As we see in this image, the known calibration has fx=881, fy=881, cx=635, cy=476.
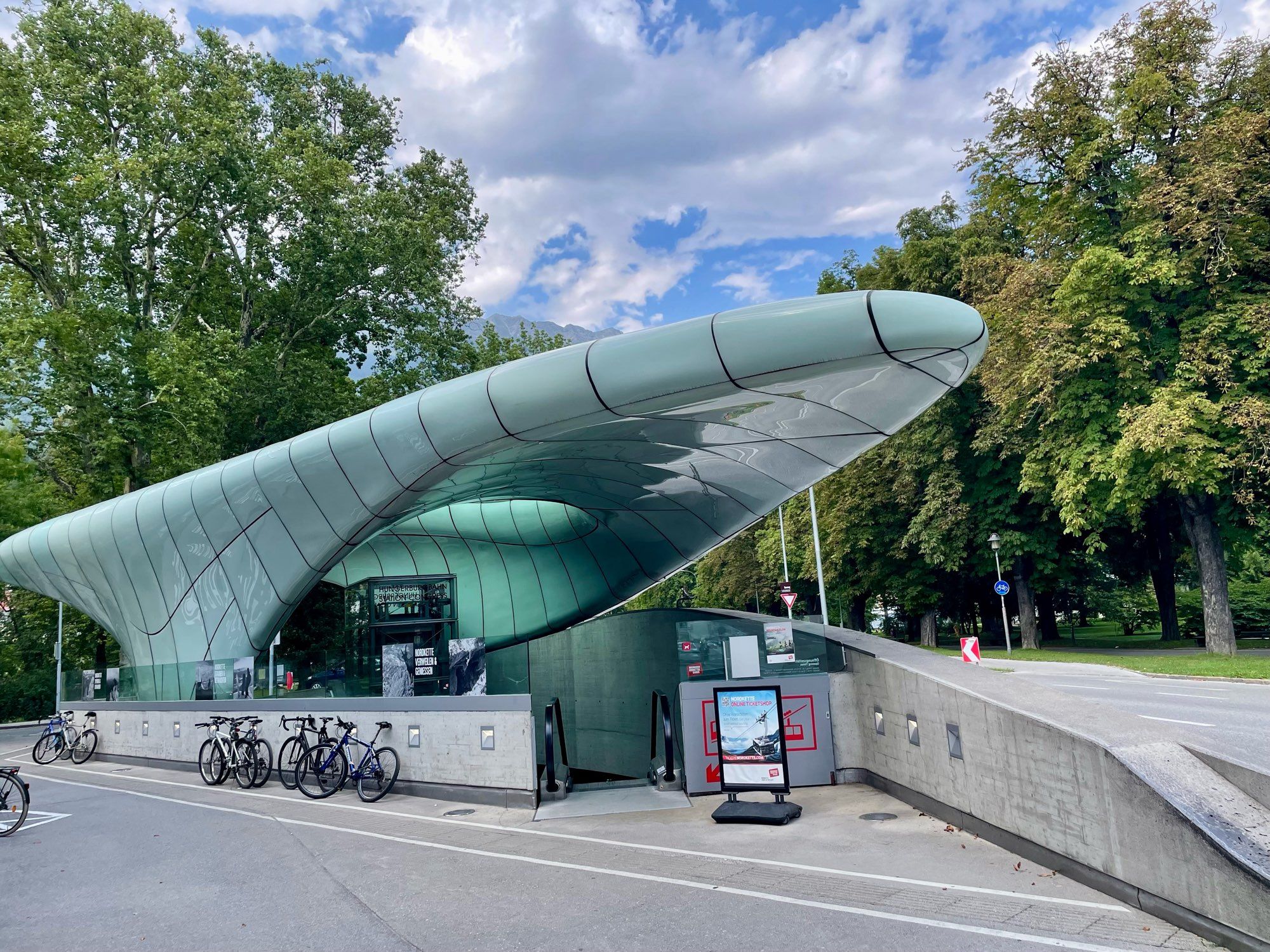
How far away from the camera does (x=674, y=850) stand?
8.20 m

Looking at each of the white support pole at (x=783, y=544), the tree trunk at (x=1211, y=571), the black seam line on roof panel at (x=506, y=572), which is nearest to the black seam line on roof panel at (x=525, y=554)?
the black seam line on roof panel at (x=506, y=572)

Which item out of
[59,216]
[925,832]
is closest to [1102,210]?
[925,832]

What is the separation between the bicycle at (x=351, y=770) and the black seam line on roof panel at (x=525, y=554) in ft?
46.6

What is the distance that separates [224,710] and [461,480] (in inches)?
238

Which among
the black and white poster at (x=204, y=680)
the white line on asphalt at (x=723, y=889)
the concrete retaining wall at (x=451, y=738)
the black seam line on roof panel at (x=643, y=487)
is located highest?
the black seam line on roof panel at (x=643, y=487)

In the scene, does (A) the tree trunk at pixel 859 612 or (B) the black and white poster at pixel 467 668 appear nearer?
(B) the black and white poster at pixel 467 668

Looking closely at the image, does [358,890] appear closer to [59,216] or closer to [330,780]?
[330,780]

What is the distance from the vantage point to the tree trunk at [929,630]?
39.1 m

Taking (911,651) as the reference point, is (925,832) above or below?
below

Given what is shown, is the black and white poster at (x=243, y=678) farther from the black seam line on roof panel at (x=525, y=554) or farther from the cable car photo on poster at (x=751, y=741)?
the black seam line on roof panel at (x=525, y=554)

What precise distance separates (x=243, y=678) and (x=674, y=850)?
37.9 feet

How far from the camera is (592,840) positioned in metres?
8.89

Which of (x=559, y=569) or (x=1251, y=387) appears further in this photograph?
(x=559, y=569)

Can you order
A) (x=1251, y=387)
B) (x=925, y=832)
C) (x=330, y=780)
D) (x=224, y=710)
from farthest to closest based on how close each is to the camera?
(x=1251, y=387), (x=224, y=710), (x=330, y=780), (x=925, y=832)
